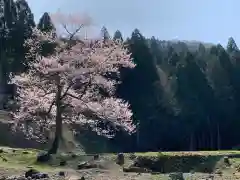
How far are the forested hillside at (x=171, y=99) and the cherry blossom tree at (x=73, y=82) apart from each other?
2456cm

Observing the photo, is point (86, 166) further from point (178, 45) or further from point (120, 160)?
point (178, 45)

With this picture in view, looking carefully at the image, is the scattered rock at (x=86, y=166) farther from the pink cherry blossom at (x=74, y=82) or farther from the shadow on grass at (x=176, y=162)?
the pink cherry blossom at (x=74, y=82)

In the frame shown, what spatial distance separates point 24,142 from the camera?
3956 centimetres

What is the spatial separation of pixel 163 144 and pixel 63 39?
30322 millimetres

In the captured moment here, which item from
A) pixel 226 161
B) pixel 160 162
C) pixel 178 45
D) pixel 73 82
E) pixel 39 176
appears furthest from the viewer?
pixel 178 45

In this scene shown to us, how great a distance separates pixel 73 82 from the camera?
24156 millimetres

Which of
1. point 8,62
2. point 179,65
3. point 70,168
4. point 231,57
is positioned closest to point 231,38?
point 231,57

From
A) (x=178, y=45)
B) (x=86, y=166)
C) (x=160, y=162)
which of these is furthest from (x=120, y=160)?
(x=178, y=45)

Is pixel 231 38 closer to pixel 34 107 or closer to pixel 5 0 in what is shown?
pixel 5 0

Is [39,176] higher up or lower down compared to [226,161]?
lower down

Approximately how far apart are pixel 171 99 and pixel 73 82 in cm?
3293

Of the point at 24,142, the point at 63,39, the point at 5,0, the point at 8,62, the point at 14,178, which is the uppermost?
the point at 5,0

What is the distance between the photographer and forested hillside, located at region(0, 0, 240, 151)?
53.3 meters

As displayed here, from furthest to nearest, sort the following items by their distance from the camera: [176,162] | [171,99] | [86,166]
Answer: [171,99] < [176,162] < [86,166]
